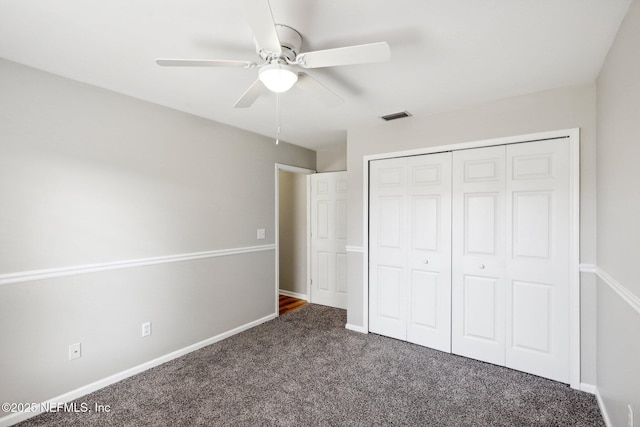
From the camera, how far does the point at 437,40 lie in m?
1.70

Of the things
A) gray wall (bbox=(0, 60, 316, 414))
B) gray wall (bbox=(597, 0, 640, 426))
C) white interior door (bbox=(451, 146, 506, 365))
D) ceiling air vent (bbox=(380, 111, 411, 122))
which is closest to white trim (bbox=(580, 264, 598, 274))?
gray wall (bbox=(597, 0, 640, 426))

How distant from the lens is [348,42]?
5.64 ft

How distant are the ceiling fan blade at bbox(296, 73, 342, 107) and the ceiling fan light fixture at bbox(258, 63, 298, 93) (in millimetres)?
67

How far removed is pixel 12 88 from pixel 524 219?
3.93m

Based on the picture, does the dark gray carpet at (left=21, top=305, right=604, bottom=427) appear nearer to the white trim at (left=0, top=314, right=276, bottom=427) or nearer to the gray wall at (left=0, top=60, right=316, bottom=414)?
the white trim at (left=0, top=314, right=276, bottom=427)

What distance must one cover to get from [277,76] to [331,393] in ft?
7.32

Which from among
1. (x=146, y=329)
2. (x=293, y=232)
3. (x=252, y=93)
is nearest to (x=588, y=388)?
(x=252, y=93)

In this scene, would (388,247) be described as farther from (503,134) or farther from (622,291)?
(622,291)

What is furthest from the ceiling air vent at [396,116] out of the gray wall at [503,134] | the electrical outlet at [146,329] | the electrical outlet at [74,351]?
the electrical outlet at [74,351]

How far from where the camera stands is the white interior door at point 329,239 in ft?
14.0

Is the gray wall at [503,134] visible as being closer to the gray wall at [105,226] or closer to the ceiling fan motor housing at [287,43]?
the gray wall at [105,226]

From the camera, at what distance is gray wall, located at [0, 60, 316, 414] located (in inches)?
77.2

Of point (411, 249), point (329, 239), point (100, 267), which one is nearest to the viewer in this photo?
point (100, 267)

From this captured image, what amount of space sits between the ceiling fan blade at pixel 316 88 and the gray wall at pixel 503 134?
4.51 ft
